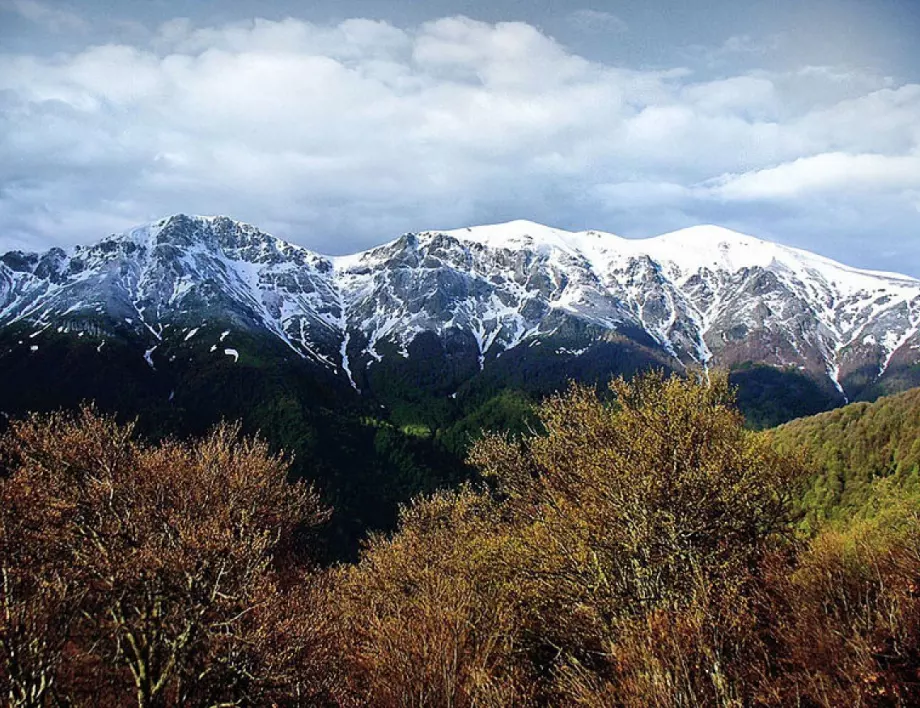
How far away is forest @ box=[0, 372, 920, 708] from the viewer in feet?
69.6

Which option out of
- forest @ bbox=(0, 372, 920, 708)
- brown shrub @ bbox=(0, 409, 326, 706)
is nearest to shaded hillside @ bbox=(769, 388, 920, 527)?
forest @ bbox=(0, 372, 920, 708)

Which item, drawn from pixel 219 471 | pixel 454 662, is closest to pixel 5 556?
pixel 454 662

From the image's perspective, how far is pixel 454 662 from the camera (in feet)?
78.6

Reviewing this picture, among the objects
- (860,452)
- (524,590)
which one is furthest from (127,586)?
(860,452)

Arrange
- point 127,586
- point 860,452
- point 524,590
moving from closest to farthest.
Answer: point 127,586, point 524,590, point 860,452

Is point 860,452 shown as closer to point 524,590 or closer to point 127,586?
point 524,590

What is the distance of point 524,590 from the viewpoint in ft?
99.1

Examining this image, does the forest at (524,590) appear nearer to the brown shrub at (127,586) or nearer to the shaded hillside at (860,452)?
the brown shrub at (127,586)

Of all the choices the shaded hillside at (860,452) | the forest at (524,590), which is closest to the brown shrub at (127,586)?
the forest at (524,590)

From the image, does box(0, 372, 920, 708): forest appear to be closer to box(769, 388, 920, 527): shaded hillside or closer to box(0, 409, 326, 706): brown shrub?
box(0, 409, 326, 706): brown shrub

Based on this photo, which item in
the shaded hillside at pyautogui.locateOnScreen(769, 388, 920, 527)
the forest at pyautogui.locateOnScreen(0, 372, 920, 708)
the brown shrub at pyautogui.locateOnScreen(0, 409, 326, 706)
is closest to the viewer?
the forest at pyautogui.locateOnScreen(0, 372, 920, 708)

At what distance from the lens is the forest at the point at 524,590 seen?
21203mm

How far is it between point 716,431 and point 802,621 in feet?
31.3

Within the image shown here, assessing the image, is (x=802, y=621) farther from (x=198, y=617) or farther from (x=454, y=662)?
(x=198, y=617)
